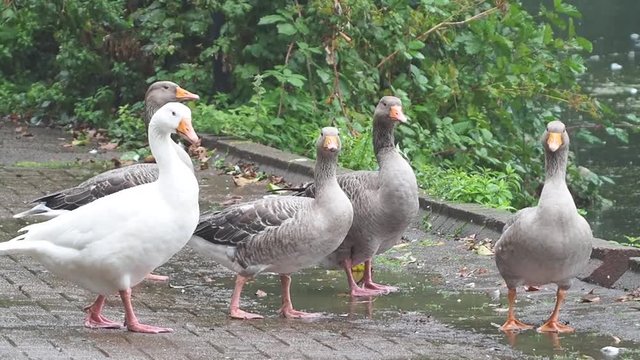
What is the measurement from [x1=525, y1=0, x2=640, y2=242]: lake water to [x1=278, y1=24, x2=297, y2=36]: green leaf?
3.79 metres

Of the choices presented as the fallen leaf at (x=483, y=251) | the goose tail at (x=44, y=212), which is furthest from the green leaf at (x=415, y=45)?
the goose tail at (x=44, y=212)

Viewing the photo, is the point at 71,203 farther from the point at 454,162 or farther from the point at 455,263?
the point at 454,162

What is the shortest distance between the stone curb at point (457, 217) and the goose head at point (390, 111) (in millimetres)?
1350

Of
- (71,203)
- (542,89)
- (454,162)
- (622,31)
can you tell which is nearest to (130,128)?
(454,162)

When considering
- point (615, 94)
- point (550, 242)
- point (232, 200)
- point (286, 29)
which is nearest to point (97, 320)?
point (550, 242)

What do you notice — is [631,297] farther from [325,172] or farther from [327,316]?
[325,172]

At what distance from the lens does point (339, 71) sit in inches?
573

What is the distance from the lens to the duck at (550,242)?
297 inches

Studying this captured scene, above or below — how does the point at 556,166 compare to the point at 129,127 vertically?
above

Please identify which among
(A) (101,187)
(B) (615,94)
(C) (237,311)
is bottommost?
(B) (615,94)

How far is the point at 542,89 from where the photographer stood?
1516 cm

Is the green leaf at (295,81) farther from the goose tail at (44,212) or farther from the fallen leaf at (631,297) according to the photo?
the fallen leaf at (631,297)

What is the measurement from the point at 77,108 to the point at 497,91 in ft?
16.6

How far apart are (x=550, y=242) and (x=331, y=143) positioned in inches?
60.7
